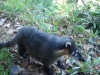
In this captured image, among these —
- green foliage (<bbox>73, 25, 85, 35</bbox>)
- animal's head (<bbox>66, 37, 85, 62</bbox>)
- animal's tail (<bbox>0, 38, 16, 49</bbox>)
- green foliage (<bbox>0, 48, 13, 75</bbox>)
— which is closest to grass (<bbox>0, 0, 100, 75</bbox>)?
green foliage (<bbox>73, 25, 85, 35</bbox>)

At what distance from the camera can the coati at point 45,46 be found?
14.9 feet

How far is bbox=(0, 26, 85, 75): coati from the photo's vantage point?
4531 mm

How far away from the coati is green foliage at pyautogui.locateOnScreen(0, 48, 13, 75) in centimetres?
18

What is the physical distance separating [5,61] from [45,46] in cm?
94

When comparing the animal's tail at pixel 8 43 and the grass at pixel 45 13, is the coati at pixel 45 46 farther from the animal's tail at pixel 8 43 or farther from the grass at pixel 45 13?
the grass at pixel 45 13

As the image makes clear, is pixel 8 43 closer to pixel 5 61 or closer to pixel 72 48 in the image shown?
pixel 5 61

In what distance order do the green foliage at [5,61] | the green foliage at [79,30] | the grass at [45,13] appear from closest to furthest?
the green foliage at [5,61] → the green foliage at [79,30] → the grass at [45,13]

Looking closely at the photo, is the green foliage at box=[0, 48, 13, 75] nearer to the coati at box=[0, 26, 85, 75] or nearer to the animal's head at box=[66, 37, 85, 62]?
the coati at box=[0, 26, 85, 75]

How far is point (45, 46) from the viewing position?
184 inches

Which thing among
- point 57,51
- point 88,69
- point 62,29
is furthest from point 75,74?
point 62,29

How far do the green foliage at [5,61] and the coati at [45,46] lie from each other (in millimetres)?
183

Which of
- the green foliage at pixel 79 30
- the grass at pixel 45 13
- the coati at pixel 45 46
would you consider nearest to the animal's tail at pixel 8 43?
the coati at pixel 45 46

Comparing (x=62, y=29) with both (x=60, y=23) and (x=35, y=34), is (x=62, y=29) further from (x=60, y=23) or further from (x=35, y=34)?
(x=35, y=34)

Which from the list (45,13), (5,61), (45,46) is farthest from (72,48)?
(45,13)
